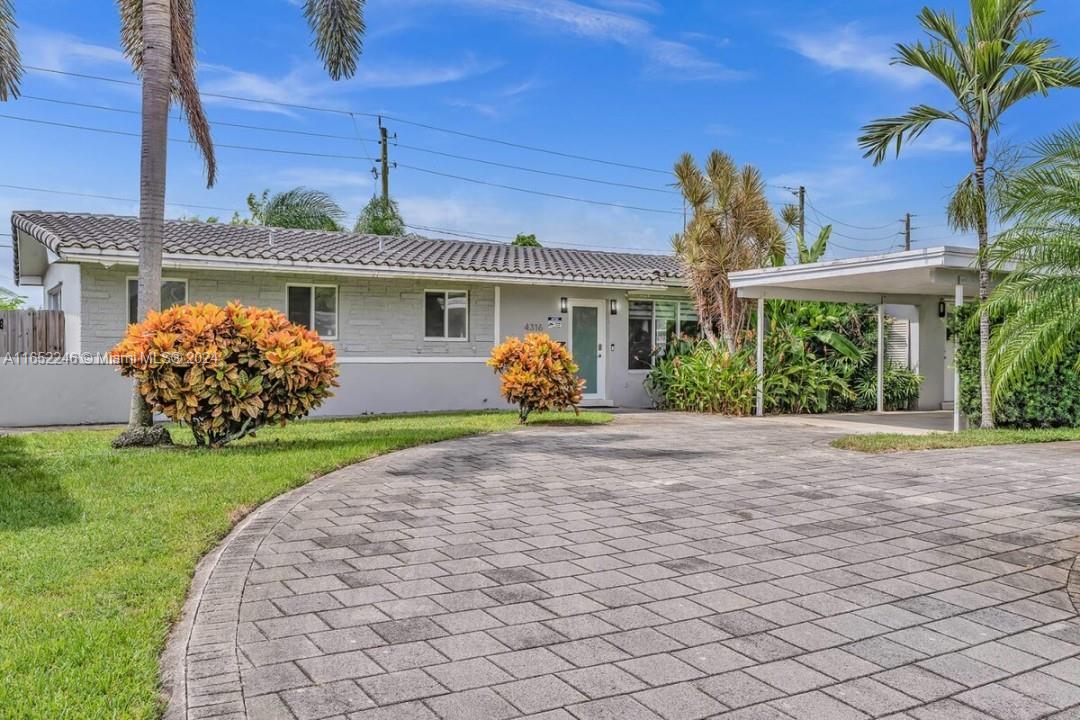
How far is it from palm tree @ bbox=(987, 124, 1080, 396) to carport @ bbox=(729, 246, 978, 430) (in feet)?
18.0

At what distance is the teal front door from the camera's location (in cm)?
1800

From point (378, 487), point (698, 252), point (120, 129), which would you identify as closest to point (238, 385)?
point (378, 487)

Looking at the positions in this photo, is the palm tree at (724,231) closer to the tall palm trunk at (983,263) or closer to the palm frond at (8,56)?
the tall palm trunk at (983,263)

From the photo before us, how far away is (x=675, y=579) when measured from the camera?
4562 mm

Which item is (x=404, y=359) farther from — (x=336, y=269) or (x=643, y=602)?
(x=643, y=602)

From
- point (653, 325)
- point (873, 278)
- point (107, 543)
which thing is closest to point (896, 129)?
point (873, 278)

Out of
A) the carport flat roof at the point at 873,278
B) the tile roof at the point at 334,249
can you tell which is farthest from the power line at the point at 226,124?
the carport flat roof at the point at 873,278

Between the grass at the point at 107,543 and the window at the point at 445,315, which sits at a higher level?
the window at the point at 445,315

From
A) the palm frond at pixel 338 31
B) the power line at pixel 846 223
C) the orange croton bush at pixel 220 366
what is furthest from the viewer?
the power line at pixel 846 223

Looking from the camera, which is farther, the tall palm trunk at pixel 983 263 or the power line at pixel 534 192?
the power line at pixel 534 192

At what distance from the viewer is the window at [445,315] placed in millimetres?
16484

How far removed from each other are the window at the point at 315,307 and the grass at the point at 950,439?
9.87 m

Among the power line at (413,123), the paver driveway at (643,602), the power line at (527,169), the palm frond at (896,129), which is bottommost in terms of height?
the paver driveway at (643,602)

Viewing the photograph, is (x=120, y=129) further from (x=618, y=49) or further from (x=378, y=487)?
(x=378, y=487)
